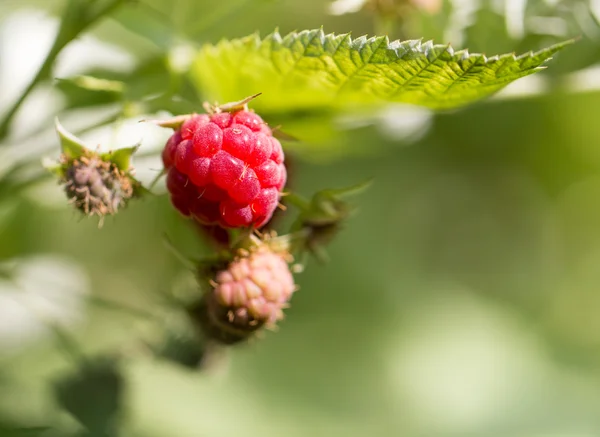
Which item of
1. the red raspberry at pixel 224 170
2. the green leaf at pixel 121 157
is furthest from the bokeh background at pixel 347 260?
the red raspberry at pixel 224 170

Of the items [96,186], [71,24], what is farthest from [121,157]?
[71,24]

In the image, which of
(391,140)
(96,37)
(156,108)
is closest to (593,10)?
(391,140)

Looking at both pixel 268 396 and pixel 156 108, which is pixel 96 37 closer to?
pixel 156 108

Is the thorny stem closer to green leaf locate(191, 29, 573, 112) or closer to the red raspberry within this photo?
green leaf locate(191, 29, 573, 112)

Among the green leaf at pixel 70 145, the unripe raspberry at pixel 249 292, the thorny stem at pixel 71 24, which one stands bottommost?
the unripe raspberry at pixel 249 292

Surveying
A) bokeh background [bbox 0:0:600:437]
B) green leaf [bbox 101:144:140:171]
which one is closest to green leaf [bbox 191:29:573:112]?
bokeh background [bbox 0:0:600:437]

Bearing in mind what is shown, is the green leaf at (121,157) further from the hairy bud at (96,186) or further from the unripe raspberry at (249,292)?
the unripe raspberry at (249,292)

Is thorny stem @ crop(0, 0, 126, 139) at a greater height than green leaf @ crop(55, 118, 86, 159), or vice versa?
thorny stem @ crop(0, 0, 126, 139)
